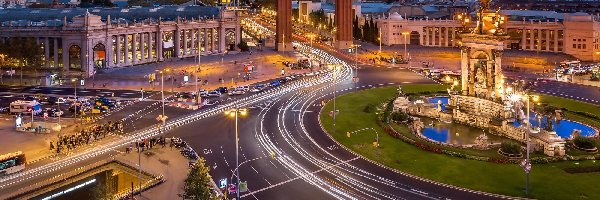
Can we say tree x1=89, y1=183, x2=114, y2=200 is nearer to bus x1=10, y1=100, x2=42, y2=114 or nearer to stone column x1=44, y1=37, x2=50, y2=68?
bus x1=10, y1=100, x2=42, y2=114

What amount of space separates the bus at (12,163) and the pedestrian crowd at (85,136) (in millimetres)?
6604

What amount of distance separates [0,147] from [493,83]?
67.3 metres

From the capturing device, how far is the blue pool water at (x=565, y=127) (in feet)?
Answer: 292

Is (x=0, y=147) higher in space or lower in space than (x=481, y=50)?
lower

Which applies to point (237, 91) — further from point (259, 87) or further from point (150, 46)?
point (150, 46)

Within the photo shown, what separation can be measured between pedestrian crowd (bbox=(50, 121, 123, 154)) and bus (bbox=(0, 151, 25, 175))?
21.7 ft

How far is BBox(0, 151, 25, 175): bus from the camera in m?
70.8

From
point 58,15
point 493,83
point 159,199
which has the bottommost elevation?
point 159,199

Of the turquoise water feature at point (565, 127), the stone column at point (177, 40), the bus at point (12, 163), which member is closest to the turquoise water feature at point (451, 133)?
the turquoise water feature at point (565, 127)

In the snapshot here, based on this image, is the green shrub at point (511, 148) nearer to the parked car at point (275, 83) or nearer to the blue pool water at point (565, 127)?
the blue pool water at point (565, 127)

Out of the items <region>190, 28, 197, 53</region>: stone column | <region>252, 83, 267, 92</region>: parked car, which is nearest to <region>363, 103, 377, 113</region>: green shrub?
<region>252, 83, 267, 92</region>: parked car

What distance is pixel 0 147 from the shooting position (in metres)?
82.4

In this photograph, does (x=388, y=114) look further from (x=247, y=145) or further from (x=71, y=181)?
(x=71, y=181)

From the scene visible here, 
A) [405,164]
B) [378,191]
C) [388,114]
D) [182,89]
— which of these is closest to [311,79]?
[182,89]
